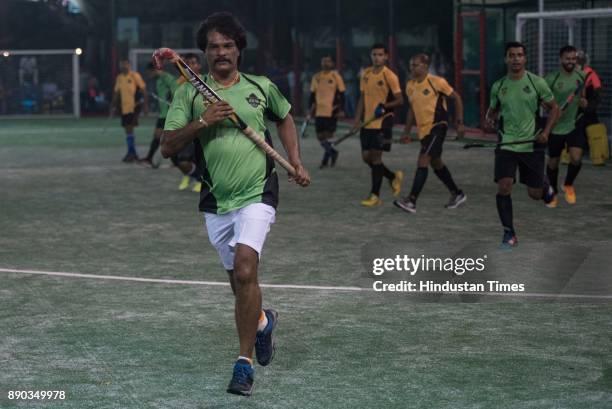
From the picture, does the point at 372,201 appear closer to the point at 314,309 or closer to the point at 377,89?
the point at 377,89

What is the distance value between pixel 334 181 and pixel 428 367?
12.5m

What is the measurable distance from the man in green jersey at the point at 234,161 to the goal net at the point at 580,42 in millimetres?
16474

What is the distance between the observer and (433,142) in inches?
627

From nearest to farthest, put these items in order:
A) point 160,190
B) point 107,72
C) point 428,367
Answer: point 428,367 → point 160,190 → point 107,72

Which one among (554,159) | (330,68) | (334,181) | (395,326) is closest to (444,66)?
(330,68)

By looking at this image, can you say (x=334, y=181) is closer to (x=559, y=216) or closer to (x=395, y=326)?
(x=559, y=216)

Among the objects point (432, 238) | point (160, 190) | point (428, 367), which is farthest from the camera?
point (160, 190)

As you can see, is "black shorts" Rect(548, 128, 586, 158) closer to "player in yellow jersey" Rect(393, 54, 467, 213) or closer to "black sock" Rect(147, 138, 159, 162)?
"player in yellow jersey" Rect(393, 54, 467, 213)

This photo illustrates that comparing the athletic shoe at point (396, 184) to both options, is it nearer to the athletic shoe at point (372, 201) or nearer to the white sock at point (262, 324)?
the athletic shoe at point (372, 201)

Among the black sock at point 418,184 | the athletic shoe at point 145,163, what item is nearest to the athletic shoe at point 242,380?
the black sock at point 418,184

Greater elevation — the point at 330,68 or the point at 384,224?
the point at 330,68

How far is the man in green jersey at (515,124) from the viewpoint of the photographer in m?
12.8

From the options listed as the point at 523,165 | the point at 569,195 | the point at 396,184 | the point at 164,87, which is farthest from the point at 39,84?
the point at 523,165

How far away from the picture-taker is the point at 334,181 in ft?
66.0
